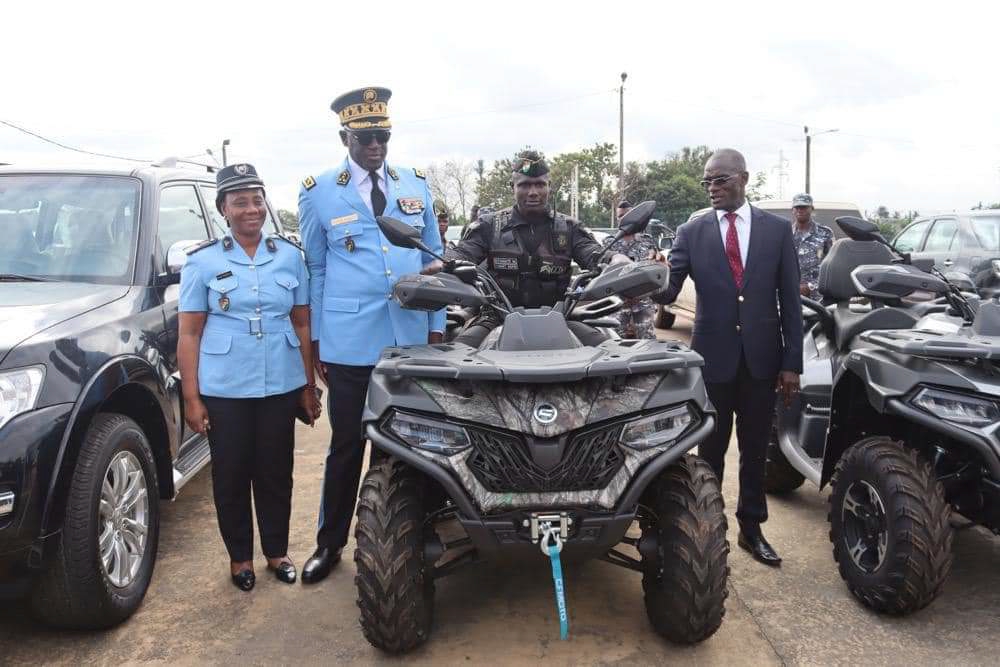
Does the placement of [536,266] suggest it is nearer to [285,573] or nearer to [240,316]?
[240,316]

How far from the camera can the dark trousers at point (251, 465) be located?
133 inches

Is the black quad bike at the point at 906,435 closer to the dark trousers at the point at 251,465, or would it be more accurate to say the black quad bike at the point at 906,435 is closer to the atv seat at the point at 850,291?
the atv seat at the point at 850,291

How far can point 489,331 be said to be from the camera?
10.9ft

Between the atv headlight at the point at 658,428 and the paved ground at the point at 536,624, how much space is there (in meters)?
0.79

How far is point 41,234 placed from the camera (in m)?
3.70

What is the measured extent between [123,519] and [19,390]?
754 millimetres

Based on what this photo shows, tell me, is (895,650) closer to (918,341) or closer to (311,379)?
(918,341)

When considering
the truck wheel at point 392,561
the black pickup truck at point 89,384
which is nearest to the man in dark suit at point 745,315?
the truck wheel at point 392,561

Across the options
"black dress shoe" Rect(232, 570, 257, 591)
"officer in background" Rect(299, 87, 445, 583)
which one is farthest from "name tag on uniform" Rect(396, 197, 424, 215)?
"black dress shoe" Rect(232, 570, 257, 591)

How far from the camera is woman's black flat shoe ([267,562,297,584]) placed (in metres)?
3.57

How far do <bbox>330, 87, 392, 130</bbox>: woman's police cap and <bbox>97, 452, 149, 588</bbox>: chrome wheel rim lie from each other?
1.67m

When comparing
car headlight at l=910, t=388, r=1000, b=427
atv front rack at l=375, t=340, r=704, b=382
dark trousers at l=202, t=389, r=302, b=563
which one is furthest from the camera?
dark trousers at l=202, t=389, r=302, b=563

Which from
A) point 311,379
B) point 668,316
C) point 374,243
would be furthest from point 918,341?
point 668,316

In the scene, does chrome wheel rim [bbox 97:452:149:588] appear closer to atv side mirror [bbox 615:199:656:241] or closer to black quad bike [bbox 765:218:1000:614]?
atv side mirror [bbox 615:199:656:241]
